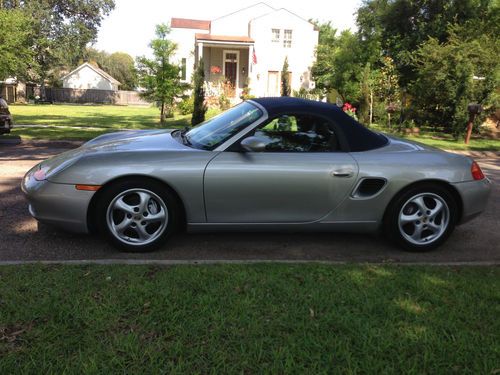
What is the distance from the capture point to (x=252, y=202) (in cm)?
382

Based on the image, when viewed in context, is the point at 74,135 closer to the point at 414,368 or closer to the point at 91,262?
the point at 91,262

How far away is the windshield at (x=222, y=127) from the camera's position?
13.0 feet

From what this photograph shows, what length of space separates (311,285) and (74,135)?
11159 millimetres

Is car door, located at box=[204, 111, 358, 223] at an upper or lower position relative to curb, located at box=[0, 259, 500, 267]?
upper

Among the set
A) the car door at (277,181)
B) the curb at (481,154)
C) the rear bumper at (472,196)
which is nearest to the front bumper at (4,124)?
the car door at (277,181)

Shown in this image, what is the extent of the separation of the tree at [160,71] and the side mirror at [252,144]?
14.0 meters

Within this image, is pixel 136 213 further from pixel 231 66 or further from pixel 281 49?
pixel 231 66

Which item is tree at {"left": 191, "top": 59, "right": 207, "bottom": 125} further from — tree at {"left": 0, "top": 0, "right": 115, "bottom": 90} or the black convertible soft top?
tree at {"left": 0, "top": 0, "right": 115, "bottom": 90}

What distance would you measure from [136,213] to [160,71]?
1438 centimetres

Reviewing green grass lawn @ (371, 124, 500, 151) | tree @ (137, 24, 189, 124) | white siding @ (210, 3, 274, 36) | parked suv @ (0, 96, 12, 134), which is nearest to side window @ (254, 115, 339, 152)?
parked suv @ (0, 96, 12, 134)

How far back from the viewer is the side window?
3984mm

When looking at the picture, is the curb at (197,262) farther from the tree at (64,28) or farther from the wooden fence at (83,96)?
the wooden fence at (83,96)

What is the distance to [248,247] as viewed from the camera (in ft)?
13.6

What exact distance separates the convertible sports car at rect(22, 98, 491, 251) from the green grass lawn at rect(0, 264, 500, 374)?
0.56 m
